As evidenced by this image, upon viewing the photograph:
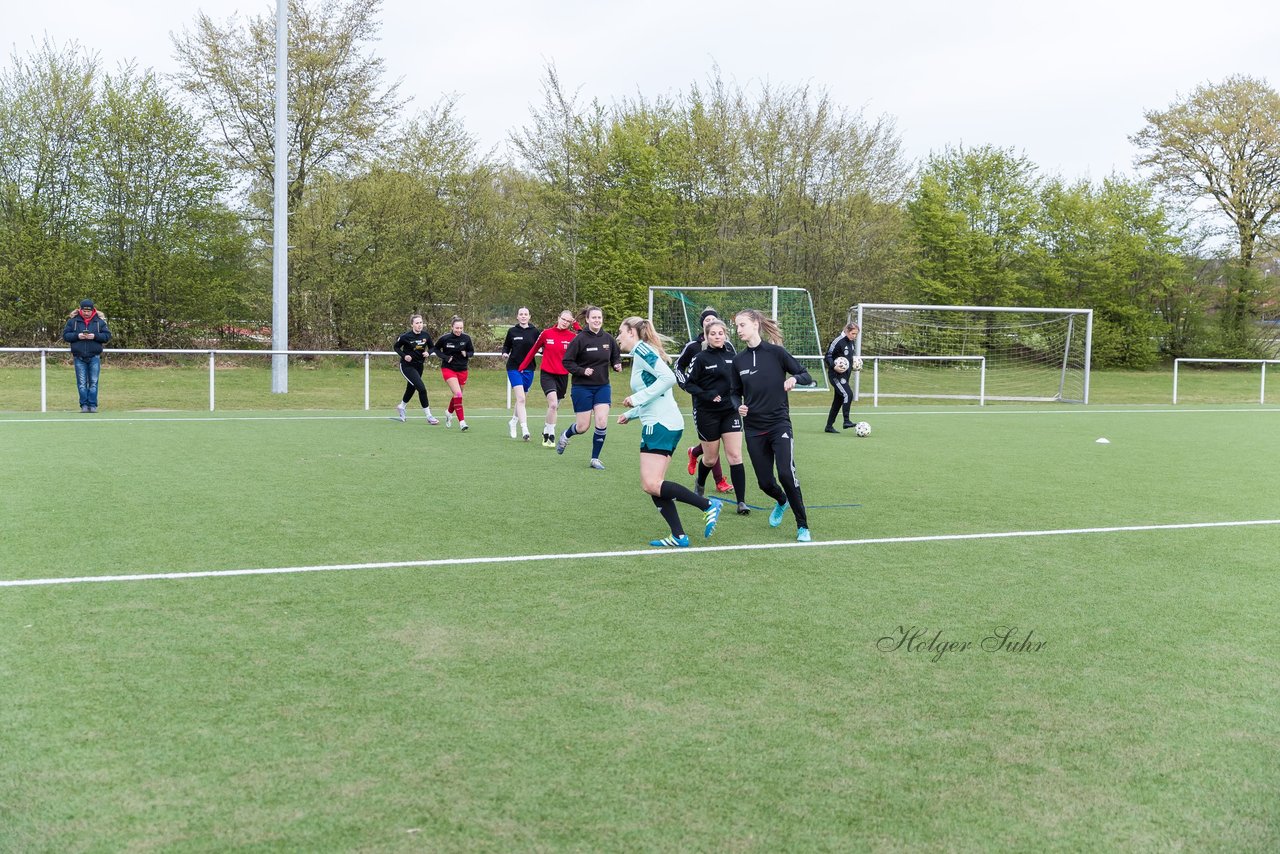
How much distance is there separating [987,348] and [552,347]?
19.8 m

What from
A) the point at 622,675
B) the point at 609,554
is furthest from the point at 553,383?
the point at 622,675

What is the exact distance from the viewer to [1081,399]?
28.3 meters

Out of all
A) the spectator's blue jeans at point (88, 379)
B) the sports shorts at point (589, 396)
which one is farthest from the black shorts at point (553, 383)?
the spectator's blue jeans at point (88, 379)

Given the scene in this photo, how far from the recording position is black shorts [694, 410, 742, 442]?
9.07 m

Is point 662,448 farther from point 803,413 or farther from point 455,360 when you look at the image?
point 803,413

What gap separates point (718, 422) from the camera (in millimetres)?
9109

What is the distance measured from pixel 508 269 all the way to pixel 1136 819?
96.5ft

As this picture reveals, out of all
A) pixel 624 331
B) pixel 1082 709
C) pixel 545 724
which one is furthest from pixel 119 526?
pixel 1082 709

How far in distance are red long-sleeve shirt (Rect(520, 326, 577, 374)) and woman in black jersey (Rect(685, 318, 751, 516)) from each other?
5045 millimetres

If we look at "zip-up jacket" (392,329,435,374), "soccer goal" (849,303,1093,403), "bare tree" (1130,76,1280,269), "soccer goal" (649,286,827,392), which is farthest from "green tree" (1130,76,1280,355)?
"zip-up jacket" (392,329,435,374)

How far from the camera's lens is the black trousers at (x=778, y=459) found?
789 cm

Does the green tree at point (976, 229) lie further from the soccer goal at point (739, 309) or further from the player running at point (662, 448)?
the player running at point (662, 448)

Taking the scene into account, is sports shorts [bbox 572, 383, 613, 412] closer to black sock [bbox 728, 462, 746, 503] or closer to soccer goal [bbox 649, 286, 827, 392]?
black sock [bbox 728, 462, 746, 503]

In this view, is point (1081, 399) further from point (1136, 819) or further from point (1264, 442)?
point (1136, 819)
